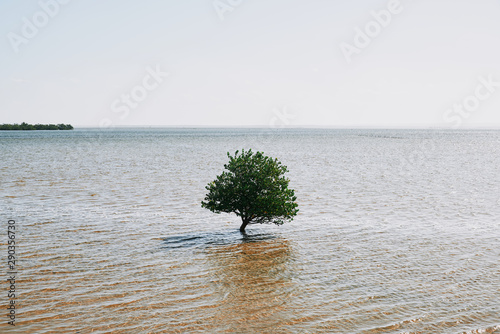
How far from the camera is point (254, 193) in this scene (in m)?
19.9

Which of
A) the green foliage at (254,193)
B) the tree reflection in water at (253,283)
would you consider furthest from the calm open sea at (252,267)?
the green foliage at (254,193)

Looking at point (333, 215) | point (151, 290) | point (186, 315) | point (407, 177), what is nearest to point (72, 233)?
point (151, 290)

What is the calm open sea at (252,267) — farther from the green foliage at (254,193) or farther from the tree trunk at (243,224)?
the green foliage at (254,193)

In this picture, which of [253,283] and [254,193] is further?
[254,193]

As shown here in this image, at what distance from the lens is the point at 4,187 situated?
109 ft

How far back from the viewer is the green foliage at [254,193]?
64.6 ft

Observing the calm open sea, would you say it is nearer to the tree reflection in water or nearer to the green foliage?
the tree reflection in water

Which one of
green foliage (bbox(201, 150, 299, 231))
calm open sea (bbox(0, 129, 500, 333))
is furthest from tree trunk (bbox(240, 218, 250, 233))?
calm open sea (bbox(0, 129, 500, 333))

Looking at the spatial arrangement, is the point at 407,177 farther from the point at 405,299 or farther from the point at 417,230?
the point at 405,299

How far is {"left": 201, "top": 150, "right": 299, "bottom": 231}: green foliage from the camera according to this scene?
64.6ft

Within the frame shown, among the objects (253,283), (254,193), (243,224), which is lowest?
(253,283)

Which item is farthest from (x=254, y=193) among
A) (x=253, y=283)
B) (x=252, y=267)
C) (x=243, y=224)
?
(x=253, y=283)

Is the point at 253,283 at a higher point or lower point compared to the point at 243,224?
lower

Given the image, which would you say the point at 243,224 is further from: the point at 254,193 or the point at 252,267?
the point at 252,267
